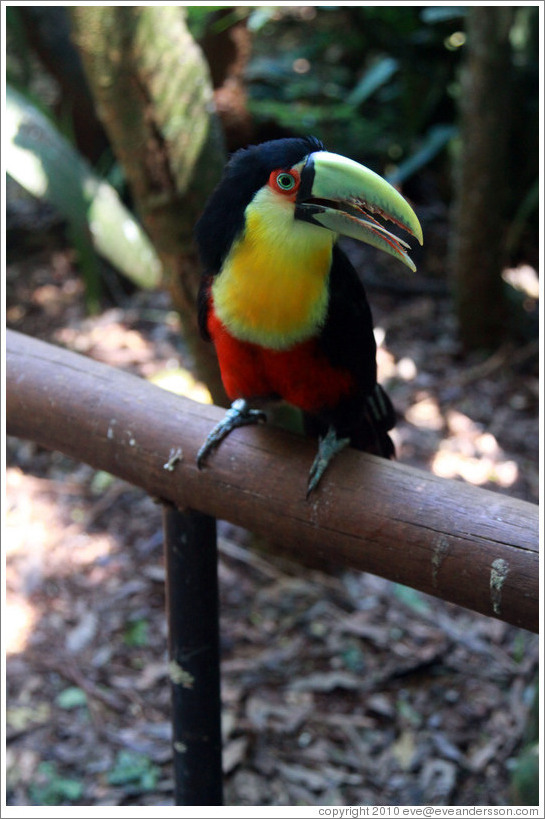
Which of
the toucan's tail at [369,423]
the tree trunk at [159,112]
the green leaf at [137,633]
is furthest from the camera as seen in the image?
the green leaf at [137,633]

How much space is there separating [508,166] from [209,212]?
3.64 m

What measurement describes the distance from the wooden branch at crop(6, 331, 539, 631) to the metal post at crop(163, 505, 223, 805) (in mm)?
116

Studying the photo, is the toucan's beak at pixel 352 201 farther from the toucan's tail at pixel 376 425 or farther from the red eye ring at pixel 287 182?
the toucan's tail at pixel 376 425

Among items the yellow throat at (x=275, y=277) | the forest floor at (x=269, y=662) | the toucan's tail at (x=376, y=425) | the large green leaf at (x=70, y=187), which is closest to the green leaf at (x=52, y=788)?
the forest floor at (x=269, y=662)

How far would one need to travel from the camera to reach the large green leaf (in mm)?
4020

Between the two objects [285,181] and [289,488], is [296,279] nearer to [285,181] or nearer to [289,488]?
[285,181]

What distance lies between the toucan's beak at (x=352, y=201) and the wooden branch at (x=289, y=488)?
0.52m

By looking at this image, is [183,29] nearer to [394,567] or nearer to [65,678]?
[394,567]

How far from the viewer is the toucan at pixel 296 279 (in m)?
1.56

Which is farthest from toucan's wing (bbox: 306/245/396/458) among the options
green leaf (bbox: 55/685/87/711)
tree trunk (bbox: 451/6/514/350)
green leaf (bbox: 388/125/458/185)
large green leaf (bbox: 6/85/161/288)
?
green leaf (bbox: 388/125/458/185)

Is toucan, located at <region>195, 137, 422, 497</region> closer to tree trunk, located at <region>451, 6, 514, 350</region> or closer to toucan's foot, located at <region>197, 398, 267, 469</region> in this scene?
toucan's foot, located at <region>197, 398, 267, 469</region>

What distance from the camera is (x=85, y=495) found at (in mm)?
3805

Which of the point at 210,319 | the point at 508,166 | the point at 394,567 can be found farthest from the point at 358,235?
the point at 508,166

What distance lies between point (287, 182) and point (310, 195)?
7cm
